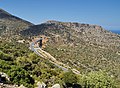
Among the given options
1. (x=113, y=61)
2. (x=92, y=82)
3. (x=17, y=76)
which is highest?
(x=17, y=76)

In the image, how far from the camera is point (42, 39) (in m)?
173

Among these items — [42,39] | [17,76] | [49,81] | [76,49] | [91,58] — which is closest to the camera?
[17,76]

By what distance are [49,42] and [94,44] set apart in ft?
121

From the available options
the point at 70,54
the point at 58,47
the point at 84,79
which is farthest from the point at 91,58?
the point at 84,79

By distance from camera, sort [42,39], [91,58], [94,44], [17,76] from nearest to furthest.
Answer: [17,76], [91,58], [42,39], [94,44]

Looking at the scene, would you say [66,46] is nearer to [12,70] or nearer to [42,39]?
[42,39]

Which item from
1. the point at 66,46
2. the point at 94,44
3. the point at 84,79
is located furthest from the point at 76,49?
the point at 84,79

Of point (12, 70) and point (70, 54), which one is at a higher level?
point (12, 70)

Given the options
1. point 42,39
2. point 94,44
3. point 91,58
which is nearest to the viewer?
point 91,58

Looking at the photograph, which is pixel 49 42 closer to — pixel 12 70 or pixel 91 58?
pixel 91 58

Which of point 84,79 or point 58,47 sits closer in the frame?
point 84,79

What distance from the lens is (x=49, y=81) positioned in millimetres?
45875

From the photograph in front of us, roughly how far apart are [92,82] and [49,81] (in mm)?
7872

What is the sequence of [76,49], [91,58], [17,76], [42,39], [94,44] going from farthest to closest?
1. [94,44]
2. [42,39]
3. [76,49]
4. [91,58]
5. [17,76]
